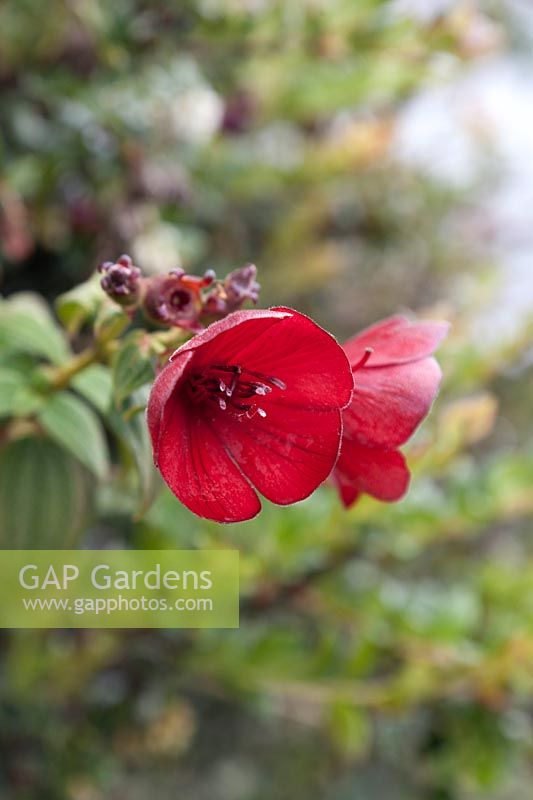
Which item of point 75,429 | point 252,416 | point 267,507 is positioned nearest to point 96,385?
point 75,429

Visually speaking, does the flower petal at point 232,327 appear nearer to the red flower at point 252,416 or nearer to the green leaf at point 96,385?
the red flower at point 252,416

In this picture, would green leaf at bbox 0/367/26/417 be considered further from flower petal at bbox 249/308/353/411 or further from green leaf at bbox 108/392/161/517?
flower petal at bbox 249/308/353/411

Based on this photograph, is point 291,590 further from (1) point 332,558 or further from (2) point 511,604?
(2) point 511,604

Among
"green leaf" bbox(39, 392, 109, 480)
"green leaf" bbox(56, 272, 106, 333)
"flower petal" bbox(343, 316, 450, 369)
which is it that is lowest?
"green leaf" bbox(39, 392, 109, 480)

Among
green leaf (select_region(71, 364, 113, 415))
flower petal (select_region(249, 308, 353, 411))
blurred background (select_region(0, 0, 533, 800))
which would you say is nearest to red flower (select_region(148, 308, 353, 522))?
flower petal (select_region(249, 308, 353, 411))

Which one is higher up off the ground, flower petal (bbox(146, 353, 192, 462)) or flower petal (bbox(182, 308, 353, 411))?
flower petal (bbox(182, 308, 353, 411))

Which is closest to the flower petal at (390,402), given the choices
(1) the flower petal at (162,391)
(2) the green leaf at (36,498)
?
(1) the flower petal at (162,391)

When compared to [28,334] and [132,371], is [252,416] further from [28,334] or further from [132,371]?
[28,334]

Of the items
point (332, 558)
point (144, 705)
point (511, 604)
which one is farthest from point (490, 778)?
point (144, 705)
